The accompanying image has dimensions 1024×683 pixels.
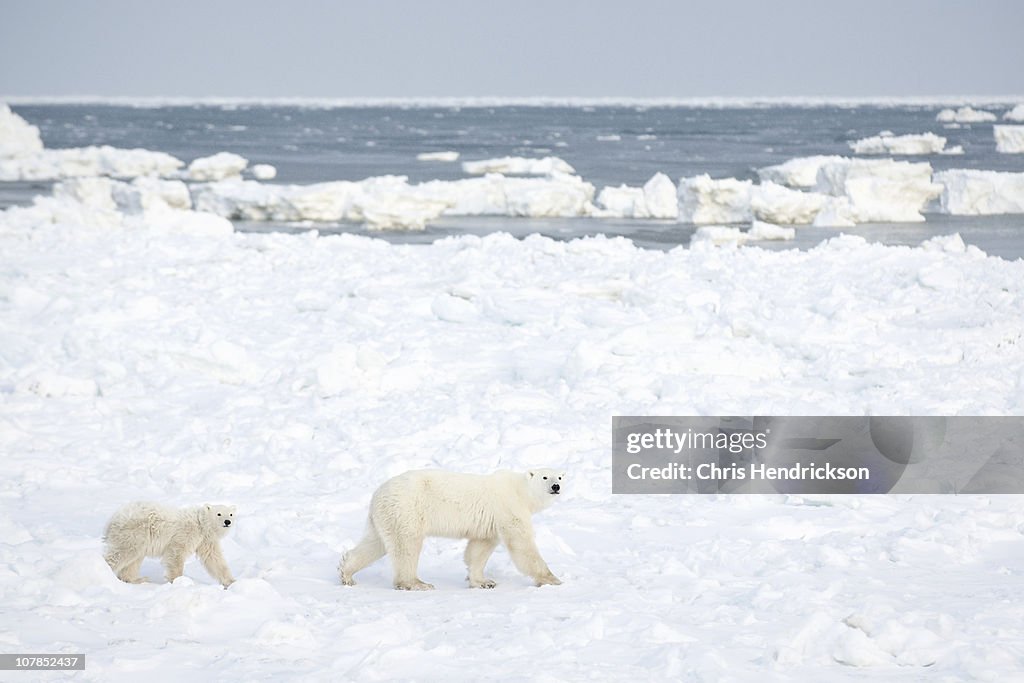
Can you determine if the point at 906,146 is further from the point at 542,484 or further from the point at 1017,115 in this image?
the point at 542,484

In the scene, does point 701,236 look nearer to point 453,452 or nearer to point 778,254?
point 778,254

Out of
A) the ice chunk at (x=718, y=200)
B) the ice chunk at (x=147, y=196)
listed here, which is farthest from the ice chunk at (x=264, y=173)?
the ice chunk at (x=718, y=200)

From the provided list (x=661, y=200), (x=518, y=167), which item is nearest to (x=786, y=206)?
(x=661, y=200)

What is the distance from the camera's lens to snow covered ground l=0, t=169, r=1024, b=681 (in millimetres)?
4414

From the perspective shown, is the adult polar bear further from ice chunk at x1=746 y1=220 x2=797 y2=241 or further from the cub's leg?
ice chunk at x1=746 y1=220 x2=797 y2=241

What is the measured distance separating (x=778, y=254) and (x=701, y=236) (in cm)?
562

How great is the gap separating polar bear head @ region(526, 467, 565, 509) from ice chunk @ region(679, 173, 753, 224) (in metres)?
20.6

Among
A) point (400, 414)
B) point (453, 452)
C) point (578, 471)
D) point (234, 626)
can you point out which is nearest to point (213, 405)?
point (400, 414)

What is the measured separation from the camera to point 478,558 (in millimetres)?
Answer: 5438

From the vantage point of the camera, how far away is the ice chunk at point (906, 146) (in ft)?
168

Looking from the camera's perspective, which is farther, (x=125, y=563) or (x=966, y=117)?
(x=966, y=117)

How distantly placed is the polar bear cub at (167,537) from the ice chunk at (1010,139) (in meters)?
47.0

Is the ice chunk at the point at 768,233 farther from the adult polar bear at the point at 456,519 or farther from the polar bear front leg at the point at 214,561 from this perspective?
the polar bear front leg at the point at 214,561

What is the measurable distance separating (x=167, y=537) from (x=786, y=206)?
65.7ft
